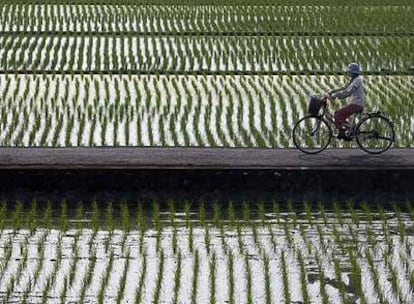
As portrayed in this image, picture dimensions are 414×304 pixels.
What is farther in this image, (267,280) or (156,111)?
(156,111)

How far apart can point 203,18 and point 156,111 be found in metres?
6.04

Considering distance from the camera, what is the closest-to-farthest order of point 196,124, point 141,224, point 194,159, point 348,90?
point 141,224
point 194,159
point 348,90
point 196,124

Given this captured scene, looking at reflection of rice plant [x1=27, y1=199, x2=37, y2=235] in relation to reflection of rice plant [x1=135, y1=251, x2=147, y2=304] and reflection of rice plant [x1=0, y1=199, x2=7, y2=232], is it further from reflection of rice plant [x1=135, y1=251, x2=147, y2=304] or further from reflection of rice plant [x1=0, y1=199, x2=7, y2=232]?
reflection of rice plant [x1=135, y1=251, x2=147, y2=304]

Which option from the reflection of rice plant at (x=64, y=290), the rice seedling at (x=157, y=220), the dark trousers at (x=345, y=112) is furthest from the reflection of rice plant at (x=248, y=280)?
the dark trousers at (x=345, y=112)

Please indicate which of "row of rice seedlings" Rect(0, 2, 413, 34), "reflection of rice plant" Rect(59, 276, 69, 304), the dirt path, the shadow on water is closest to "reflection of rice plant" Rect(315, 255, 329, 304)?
"reflection of rice plant" Rect(59, 276, 69, 304)

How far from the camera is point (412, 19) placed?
57.2 feet

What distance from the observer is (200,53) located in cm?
1483

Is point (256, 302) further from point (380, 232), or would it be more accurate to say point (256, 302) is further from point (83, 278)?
point (380, 232)

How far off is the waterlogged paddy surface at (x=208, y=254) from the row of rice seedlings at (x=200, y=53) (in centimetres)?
590

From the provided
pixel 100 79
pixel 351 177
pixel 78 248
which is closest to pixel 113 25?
pixel 100 79

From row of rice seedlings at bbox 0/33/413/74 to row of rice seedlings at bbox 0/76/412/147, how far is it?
2.27 feet

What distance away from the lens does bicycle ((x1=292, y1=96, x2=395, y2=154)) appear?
31.0 ft

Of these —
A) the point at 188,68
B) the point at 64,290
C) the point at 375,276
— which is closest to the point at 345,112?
the point at 375,276

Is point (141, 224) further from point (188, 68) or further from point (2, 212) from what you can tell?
point (188, 68)
